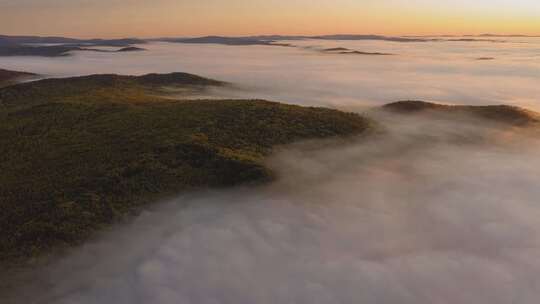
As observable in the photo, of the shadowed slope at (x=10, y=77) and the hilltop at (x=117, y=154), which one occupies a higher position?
the shadowed slope at (x=10, y=77)

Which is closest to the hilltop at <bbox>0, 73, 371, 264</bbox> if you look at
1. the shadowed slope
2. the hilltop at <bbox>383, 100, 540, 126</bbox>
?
the hilltop at <bbox>383, 100, 540, 126</bbox>

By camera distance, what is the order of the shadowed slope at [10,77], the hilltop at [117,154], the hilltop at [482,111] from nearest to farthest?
the hilltop at [117,154] → the hilltop at [482,111] → the shadowed slope at [10,77]

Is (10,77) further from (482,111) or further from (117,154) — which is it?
(482,111)

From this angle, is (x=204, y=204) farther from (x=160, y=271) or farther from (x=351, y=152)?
(x=351, y=152)

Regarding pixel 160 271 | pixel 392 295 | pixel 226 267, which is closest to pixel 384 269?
pixel 392 295

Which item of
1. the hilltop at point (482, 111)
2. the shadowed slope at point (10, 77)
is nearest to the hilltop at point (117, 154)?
the hilltop at point (482, 111)

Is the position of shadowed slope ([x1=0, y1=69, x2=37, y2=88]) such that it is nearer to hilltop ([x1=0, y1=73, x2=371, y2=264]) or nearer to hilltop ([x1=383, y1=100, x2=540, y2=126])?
hilltop ([x1=0, y1=73, x2=371, y2=264])

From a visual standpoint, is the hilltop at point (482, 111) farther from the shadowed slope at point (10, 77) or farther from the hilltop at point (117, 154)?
the shadowed slope at point (10, 77)

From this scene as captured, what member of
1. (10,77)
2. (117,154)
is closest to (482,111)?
(117,154)
